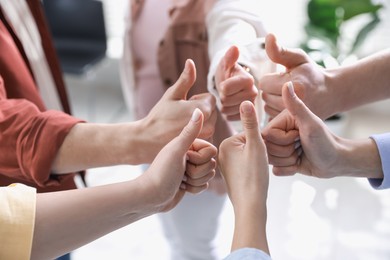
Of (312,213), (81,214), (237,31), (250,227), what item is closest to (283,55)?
(237,31)

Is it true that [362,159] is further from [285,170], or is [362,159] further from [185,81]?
[185,81]

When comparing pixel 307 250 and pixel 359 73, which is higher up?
pixel 359 73

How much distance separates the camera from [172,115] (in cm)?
90

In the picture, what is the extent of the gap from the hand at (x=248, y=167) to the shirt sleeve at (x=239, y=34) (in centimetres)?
24

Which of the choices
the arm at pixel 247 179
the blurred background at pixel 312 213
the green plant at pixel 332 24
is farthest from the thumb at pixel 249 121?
the green plant at pixel 332 24

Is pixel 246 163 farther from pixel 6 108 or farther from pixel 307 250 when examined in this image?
pixel 307 250

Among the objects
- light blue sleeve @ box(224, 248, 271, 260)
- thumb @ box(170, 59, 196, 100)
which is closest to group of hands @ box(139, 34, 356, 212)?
thumb @ box(170, 59, 196, 100)

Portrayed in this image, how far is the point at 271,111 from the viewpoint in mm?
996

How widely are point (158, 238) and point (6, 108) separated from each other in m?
1.07

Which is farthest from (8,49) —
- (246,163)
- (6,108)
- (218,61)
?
(246,163)

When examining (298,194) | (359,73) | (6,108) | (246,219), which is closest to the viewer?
(246,219)

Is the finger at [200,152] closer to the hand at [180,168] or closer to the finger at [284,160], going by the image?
the hand at [180,168]

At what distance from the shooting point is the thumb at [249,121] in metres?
0.76

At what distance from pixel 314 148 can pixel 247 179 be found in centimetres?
17
